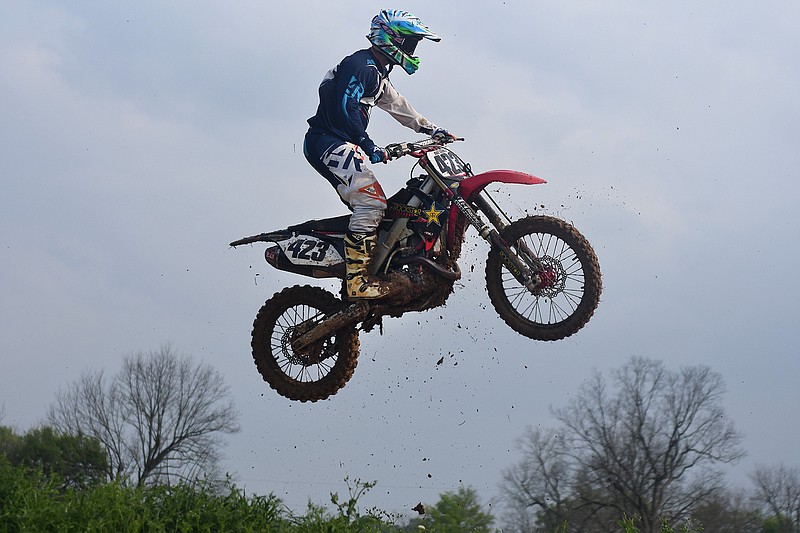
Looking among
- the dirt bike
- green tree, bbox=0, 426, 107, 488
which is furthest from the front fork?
green tree, bbox=0, 426, 107, 488

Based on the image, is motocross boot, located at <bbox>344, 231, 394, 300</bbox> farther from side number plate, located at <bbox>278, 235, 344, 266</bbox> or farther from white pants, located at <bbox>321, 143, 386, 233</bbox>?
side number plate, located at <bbox>278, 235, 344, 266</bbox>

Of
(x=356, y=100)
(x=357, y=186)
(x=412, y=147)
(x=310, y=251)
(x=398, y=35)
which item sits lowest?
(x=310, y=251)

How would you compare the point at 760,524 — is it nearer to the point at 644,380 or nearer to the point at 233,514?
the point at 644,380

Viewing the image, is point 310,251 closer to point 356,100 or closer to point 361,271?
point 361,271

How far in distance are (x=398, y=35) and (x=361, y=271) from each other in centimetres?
240

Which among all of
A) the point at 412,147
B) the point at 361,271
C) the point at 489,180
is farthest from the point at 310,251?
the point at 489,180

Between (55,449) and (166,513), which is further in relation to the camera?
(55,449)

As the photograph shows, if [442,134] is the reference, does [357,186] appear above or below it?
below

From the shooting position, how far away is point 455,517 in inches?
372

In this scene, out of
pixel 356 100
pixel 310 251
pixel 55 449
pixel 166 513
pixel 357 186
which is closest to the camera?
pixel 166 513

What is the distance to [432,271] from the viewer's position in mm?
9953

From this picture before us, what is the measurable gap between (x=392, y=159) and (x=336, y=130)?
0.76 m

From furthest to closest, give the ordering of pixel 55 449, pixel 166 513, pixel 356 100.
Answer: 1. pixel 55 449
2. pixel 356 100
3. pixel 166 513

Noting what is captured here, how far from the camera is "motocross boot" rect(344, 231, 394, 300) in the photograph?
32.6ft
